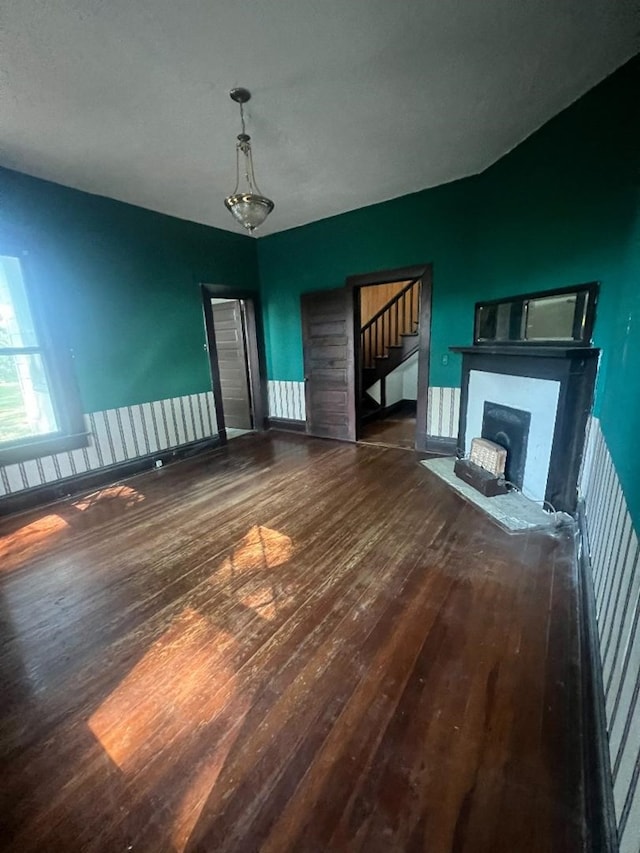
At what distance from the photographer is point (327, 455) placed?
4.42m

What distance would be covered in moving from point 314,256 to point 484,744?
4.98 m

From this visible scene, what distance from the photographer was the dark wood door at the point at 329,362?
461 cm

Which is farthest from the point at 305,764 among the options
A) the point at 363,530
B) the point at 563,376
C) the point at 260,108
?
the point at 260,108

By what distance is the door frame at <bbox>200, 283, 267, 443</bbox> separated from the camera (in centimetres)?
465

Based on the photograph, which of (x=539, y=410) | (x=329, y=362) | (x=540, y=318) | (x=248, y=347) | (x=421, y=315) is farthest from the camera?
(x=248, y=347)

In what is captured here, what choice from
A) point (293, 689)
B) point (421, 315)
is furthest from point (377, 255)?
point (293, 689)

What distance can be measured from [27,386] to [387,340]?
5227mm

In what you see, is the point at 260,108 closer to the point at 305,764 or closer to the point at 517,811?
the point at 305,764

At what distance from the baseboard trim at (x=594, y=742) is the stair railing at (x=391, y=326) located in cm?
495

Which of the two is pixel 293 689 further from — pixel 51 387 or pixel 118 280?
pixel 118 280

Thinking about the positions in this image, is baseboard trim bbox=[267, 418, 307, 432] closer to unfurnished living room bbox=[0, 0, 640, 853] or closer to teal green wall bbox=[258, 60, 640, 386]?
teal green wall bbox=[258, 60, 640, 386]

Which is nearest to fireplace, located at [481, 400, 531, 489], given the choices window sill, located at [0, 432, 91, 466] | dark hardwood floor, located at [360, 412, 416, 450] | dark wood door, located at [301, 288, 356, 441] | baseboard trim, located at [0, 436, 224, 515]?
dark hardwood floor, located at [360, 412, 416, 450]

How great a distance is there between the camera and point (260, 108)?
90.5 inches

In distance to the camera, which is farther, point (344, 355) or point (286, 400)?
point (286, 400)
